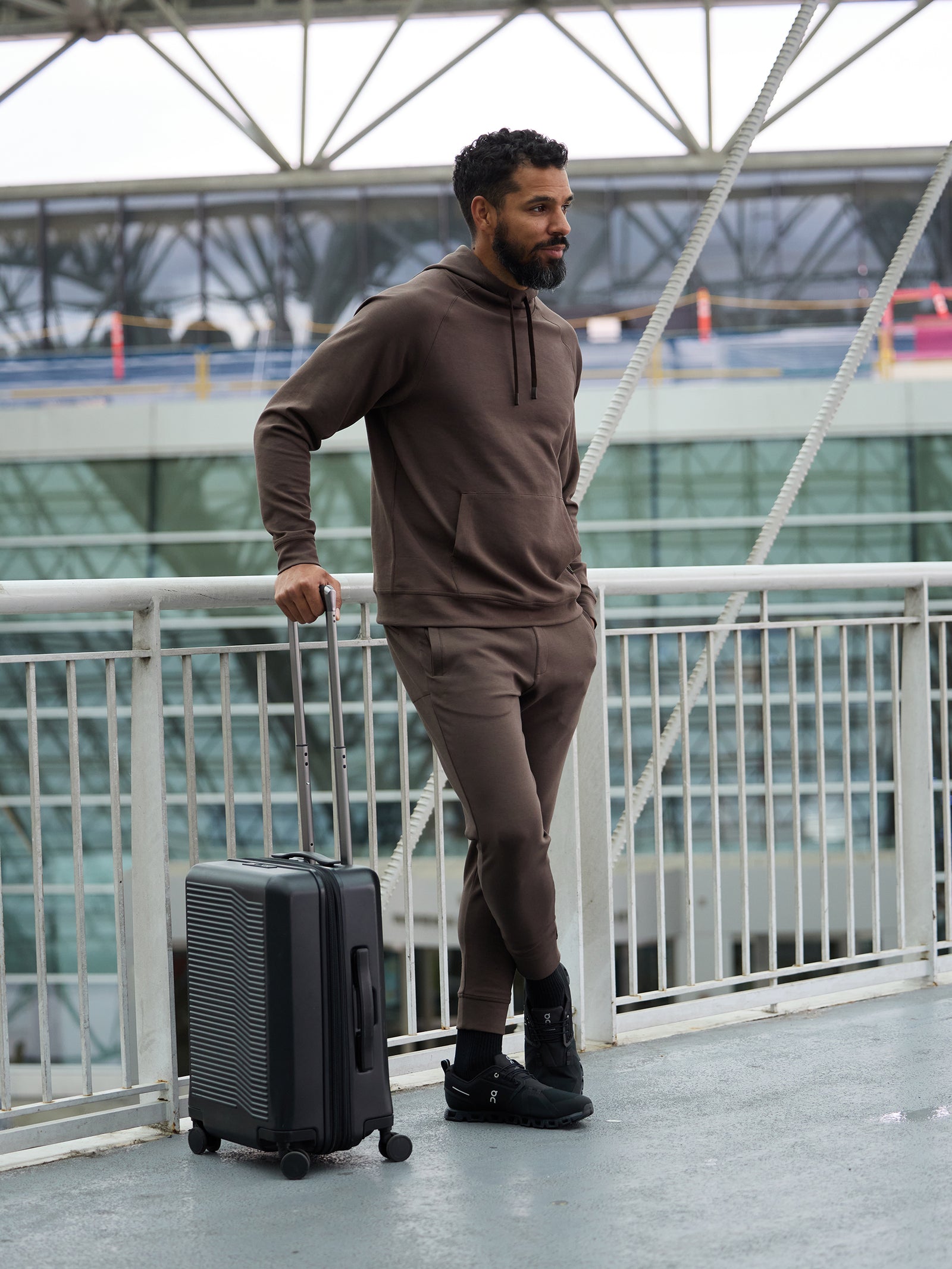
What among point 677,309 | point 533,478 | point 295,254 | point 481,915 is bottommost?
point 481,915

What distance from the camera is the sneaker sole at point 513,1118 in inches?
74.5

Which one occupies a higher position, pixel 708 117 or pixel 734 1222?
pixel 708 117

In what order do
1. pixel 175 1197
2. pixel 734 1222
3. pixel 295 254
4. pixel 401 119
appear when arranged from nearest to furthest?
pixel 734 1222
pixel 175 1197
pixel 401 119
pixel 295 254

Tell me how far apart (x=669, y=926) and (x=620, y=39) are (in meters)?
7.61

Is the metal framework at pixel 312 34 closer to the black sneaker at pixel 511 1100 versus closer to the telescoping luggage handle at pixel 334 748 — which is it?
the telescoping luggage handle at pixel 334 748

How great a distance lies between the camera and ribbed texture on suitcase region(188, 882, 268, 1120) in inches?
65.7

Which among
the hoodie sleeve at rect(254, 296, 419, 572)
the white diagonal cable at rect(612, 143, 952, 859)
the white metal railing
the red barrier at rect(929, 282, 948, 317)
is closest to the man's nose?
the hoodie sleeve at rect(254, 296, 419, 572)

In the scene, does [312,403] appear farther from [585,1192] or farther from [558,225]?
[585,1192]

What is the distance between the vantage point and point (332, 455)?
12852 millimetres

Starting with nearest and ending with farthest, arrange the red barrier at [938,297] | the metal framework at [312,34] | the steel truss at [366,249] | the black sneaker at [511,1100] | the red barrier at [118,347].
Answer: the black sneaker at [511,1100] < the metal framework at [312,34] < the red barrier at [938,297] < the steel truss at [366,249] < the red barrier at [118,347]

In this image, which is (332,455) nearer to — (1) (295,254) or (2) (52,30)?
(1) (295,254)

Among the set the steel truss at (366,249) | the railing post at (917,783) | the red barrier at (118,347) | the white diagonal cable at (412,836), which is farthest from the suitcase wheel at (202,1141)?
the red barrier at (118,347)

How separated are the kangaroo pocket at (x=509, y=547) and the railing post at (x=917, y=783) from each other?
1.32 m

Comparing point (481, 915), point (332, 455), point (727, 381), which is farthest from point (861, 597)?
point (481, 915)
